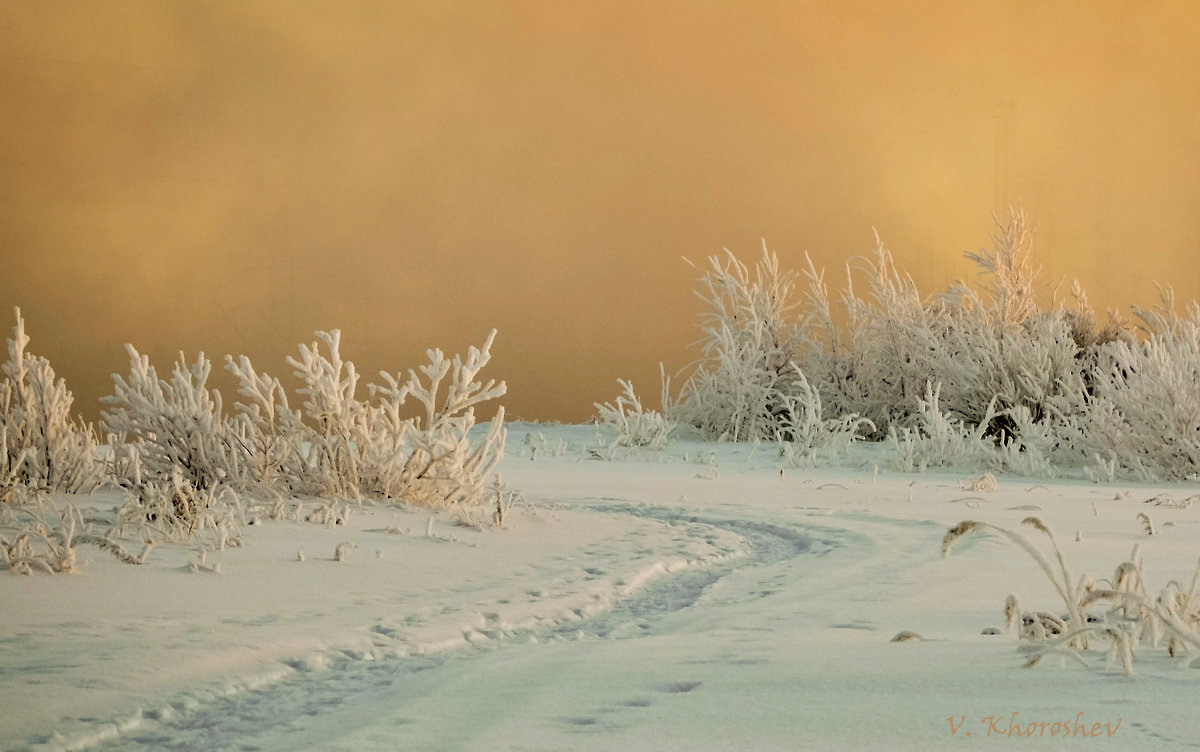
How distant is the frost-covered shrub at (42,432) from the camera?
6184mm

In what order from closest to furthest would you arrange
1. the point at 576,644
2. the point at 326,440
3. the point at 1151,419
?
1. the point at 576,644
2. the point at 326,440
3. the point at 1151,419

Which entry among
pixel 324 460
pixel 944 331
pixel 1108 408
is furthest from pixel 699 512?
pixel 944 331

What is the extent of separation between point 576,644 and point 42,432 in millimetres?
4556

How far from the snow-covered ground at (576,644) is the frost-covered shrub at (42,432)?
1.93 meters

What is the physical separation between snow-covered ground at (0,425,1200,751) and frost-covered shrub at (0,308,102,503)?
A: 193cm

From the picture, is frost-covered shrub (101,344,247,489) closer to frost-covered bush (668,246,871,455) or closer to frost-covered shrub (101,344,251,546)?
frost-covered shrub (101,344,251,546)

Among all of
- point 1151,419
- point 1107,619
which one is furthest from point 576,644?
point 1151,419

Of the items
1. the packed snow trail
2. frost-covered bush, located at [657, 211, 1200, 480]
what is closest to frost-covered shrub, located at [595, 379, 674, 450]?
frost-covered bush, located at [657, 211, 1200, 480]

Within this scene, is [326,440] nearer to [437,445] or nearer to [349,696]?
[437,445]

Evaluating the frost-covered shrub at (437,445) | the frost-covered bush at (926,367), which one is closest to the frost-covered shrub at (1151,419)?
the frost-covered bush at (926,367)

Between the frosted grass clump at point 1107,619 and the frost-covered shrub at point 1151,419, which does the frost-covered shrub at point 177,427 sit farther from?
the frost-covered shrub at point 1151,419

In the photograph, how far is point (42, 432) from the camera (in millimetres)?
6328

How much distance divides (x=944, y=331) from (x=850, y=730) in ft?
41.5

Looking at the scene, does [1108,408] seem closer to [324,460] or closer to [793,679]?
[324,460]
